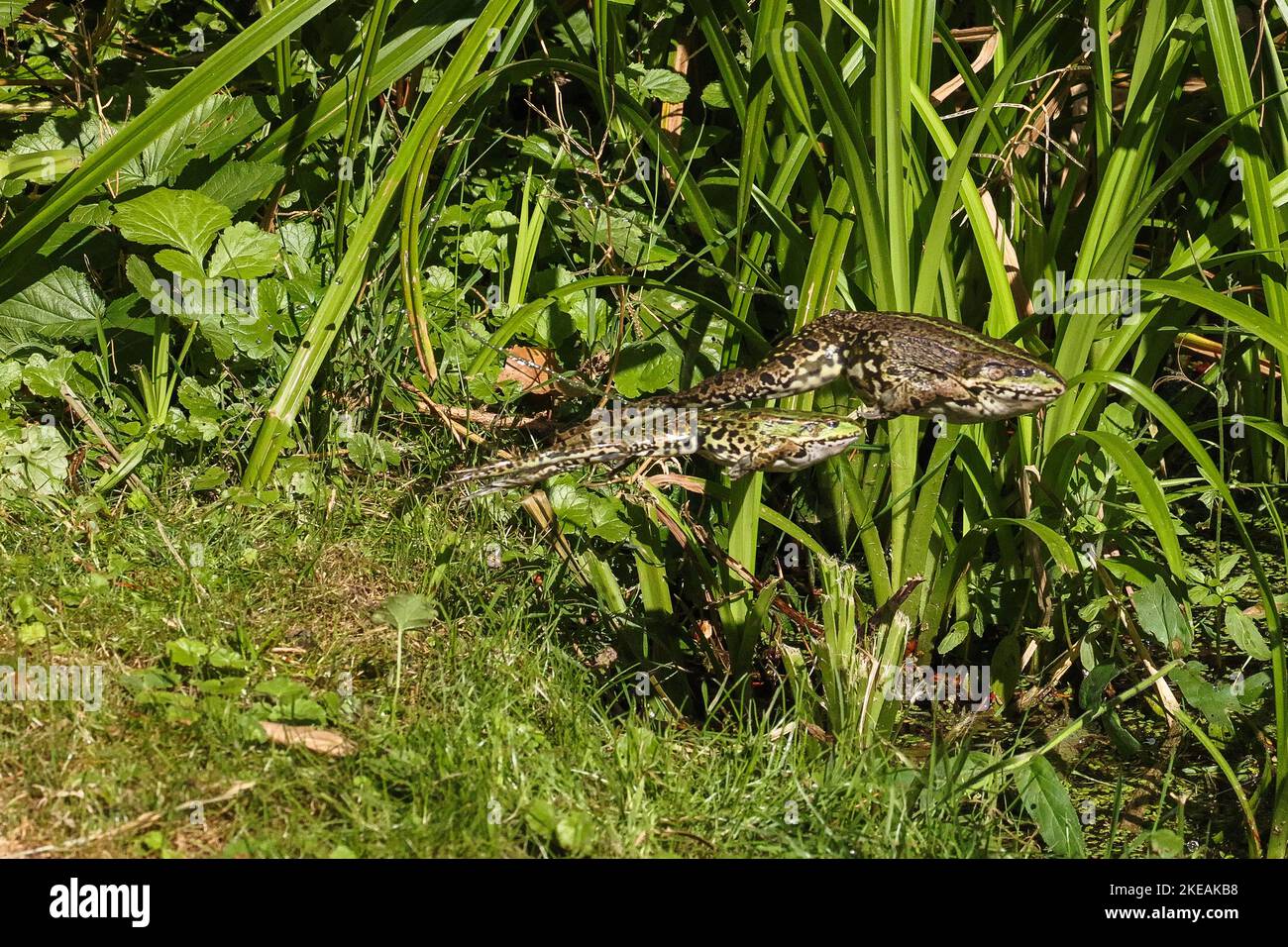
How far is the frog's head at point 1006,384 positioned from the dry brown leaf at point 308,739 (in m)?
1.32

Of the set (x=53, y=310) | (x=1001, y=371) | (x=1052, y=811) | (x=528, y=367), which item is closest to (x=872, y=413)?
(x=1001, y=371)

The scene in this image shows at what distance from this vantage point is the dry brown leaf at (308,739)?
2.36 meters

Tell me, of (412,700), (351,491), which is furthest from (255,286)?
(412,700)

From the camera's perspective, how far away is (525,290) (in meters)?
3.76

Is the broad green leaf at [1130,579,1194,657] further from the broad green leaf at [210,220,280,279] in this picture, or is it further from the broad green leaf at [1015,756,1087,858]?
the broad green leaf at [210,220,280,279]

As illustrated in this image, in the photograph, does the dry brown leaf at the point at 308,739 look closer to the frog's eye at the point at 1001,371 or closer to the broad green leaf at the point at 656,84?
the frog's eye at the point at 1001,371

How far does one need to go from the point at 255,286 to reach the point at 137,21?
135cm

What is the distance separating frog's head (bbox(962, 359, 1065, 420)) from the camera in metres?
2.27

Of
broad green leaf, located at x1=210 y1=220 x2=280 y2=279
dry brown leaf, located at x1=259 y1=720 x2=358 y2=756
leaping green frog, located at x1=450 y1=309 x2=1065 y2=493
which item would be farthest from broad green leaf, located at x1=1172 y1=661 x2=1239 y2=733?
broad green leaf, located at x1=210 y1=220 x2=280 y2=279

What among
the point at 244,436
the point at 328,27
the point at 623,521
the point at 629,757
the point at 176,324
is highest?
the point at 328,27

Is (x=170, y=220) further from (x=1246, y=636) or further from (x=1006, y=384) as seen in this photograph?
(x=1246, y=636)

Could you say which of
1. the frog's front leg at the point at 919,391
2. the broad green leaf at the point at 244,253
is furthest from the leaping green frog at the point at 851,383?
the broad green leaf at the point at 244,253

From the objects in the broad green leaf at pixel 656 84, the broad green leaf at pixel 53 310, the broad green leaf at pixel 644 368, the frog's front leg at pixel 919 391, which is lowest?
the frog's front leg at pixel 919 391

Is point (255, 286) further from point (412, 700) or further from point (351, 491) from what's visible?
point (412, 700)
